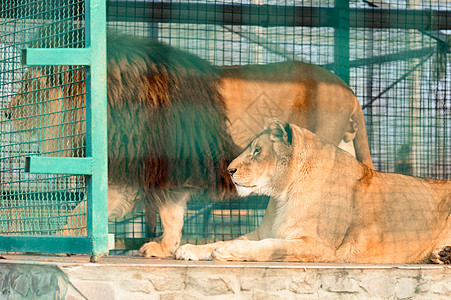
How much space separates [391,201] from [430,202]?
32cm

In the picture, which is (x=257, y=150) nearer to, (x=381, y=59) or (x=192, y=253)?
(x=192, y=253)

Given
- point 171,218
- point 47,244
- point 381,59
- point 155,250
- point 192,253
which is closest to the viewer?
point 47,244

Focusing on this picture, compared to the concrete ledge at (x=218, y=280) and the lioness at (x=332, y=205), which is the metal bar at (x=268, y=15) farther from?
the concrete ledge at (x=218, y=280)

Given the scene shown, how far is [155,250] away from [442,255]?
1.79 m

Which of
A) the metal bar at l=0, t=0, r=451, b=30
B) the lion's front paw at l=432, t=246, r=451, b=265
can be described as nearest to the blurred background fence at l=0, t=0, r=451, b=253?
the metal bar at l=0, t=0, r=451, b=30

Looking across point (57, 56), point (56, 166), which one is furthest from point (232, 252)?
point (57, 56)

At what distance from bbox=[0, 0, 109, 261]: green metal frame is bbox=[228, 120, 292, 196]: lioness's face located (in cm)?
102

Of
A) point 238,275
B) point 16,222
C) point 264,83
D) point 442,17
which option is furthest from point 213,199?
Answer: point 442,17

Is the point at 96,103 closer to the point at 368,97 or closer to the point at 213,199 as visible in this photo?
the point at 213,199

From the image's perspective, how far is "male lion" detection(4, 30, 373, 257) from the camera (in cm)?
438

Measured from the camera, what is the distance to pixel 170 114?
4.77m

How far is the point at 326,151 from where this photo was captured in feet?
14.1

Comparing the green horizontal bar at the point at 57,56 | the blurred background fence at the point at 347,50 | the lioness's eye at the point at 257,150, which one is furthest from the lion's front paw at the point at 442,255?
the green horizontal bar at the point at 57,56

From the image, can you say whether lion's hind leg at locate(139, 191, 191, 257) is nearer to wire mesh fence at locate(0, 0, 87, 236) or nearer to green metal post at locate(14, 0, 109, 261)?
wire mesh fence at locate(0, 0, 87, 236)
